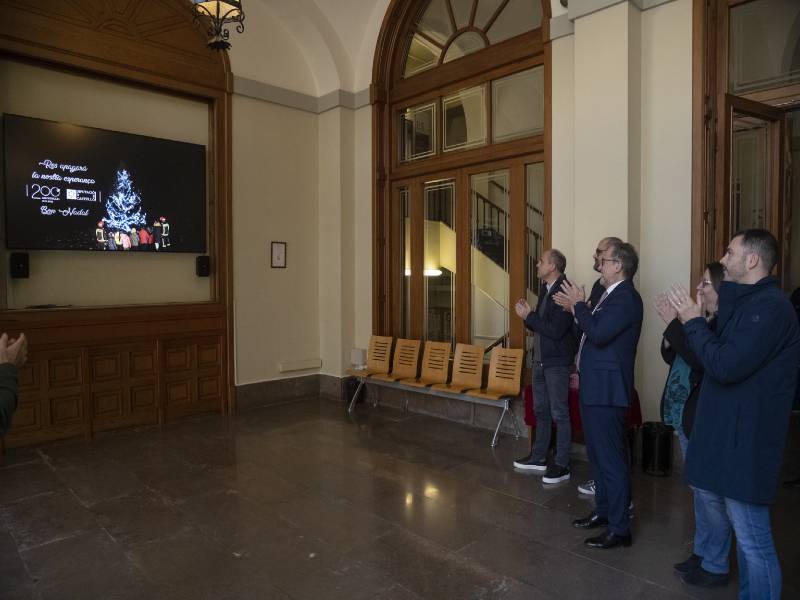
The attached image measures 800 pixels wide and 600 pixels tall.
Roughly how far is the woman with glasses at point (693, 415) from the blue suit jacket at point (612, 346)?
236 millimetres

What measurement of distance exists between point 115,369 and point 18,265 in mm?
1258

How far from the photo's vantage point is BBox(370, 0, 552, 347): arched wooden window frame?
5344 mm

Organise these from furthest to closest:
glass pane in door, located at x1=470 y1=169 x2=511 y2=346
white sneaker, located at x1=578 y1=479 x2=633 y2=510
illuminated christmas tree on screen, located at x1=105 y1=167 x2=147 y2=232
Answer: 1. glass pane in door, located at x1=470 y1=169 x2=511 y2=346
2. illuminated christmas tree on screen, located at x1=105 y1=167 x2=147 y2=232
3. white sneaker, located at x1=578 y1=479 x2=633 y2=510

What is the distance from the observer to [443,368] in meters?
5.93

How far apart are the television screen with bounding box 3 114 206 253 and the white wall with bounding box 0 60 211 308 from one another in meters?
0.18

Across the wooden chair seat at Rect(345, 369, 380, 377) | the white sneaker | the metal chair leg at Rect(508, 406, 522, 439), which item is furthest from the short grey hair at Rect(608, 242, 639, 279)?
the wooden chair seat at Rect(345, 369, 380, 377)

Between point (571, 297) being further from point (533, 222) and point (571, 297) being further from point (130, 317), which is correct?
point (130, 317)

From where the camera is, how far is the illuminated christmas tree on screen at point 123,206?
5560 mm

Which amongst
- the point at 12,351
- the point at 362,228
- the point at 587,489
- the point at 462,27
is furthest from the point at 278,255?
the point at 12,351

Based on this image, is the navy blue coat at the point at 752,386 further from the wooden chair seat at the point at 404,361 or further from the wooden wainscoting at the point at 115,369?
the wooden wainscoting at the point at 115,369

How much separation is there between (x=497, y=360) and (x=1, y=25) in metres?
5.22

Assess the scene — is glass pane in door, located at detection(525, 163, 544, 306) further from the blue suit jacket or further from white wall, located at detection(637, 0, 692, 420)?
the blue suit jacket

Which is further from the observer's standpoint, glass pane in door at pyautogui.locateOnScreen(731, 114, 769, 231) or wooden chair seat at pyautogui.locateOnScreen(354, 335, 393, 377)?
wooden chair seat at pyautogui.locateOnScreen(354, 335, 393, 377)

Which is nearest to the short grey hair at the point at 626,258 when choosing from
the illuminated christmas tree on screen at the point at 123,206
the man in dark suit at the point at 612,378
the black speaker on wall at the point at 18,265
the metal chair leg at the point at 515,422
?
the man in dark suit at the point at 612,378
